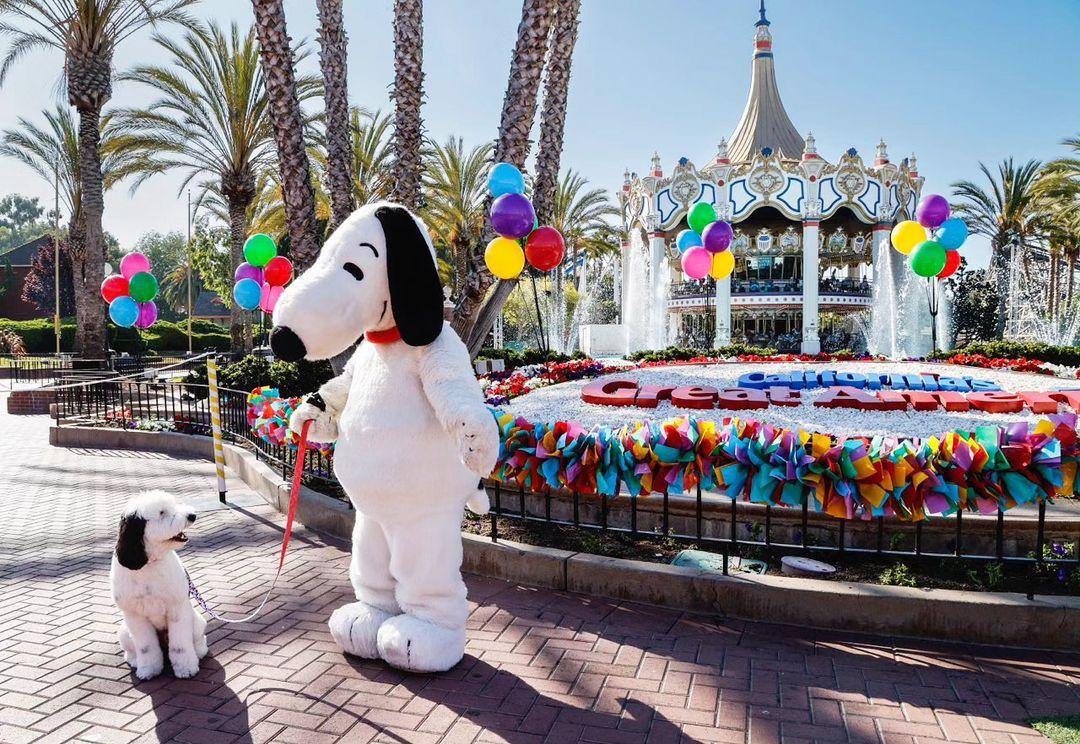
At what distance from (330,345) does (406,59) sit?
6616 millimetres

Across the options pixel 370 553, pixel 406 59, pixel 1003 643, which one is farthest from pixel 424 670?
pixel 406 59

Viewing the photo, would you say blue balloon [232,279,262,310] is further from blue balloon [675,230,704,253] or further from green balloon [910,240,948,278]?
green balloon [910,240,948,278]

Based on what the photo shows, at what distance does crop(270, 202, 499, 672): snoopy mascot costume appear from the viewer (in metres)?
3.29

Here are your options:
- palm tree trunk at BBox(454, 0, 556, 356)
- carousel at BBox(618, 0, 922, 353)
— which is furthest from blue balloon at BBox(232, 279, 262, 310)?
carousel at BBox(618, 0, 922, 353)

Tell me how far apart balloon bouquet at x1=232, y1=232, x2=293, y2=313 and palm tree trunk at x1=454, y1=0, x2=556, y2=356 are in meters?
3.42

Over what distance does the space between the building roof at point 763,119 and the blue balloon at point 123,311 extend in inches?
1107

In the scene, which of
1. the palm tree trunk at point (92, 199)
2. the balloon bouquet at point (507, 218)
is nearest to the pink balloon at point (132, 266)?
the palm tree trunk at point (92, 199)

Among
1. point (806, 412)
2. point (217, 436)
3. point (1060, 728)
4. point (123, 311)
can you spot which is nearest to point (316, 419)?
point (1060, 728)

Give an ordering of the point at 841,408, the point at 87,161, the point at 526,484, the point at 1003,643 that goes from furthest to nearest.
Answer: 1. the point at 87,161
2. the point at 841,408
3. the point at 526,484
4. the point at 1003,643

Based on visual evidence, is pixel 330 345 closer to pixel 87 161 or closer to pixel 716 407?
pixel 716 407

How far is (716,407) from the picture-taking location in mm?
10328

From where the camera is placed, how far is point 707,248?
1552 cm

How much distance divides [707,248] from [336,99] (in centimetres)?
889

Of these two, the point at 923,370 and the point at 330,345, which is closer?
the point at 330,345
